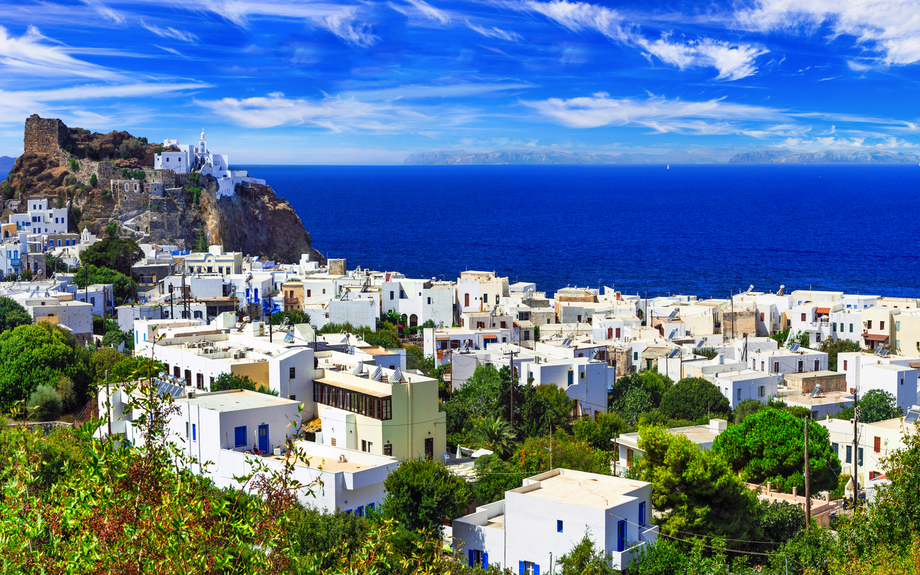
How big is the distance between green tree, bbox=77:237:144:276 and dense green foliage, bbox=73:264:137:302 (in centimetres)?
224

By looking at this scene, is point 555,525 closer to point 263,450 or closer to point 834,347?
point 263,450

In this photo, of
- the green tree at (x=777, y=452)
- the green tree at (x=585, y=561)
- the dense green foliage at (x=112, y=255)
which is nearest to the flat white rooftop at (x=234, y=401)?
the green tree at (x=585, y=561)

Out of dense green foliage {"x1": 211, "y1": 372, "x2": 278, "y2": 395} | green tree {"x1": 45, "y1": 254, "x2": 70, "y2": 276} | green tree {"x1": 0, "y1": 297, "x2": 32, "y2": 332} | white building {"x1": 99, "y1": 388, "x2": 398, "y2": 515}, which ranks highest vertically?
green tree {"x1": 45, "y1": 254, "x2": 70, "y2": 276}

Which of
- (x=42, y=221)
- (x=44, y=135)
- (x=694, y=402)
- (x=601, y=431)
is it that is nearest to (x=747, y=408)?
(x=694, y=402)

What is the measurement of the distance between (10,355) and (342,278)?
77.4ft

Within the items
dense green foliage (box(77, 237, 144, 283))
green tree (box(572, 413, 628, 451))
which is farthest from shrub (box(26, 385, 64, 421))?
dense green foliage (box(77, 237, 144, 283))

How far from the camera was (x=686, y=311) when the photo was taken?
162 ft

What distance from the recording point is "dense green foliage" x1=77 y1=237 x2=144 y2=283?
54.9 metres

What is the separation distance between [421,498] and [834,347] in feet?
99.0

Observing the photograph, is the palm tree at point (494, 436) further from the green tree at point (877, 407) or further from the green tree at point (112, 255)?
the green tree at point (112, 255)

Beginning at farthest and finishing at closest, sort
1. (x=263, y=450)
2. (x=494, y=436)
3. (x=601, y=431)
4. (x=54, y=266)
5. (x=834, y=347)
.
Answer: (x=54, y=266), (x=834, y=347), (x=601, y=431), (x=494, y=436), (x=263, y=450)

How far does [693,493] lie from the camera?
62.2ft

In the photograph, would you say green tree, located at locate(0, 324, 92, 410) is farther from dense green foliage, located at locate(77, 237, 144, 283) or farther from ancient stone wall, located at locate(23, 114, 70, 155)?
ancient stone wall, located at locate(23, 114, 70, 155)

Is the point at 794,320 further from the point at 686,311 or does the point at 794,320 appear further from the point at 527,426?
the point at 527,426
